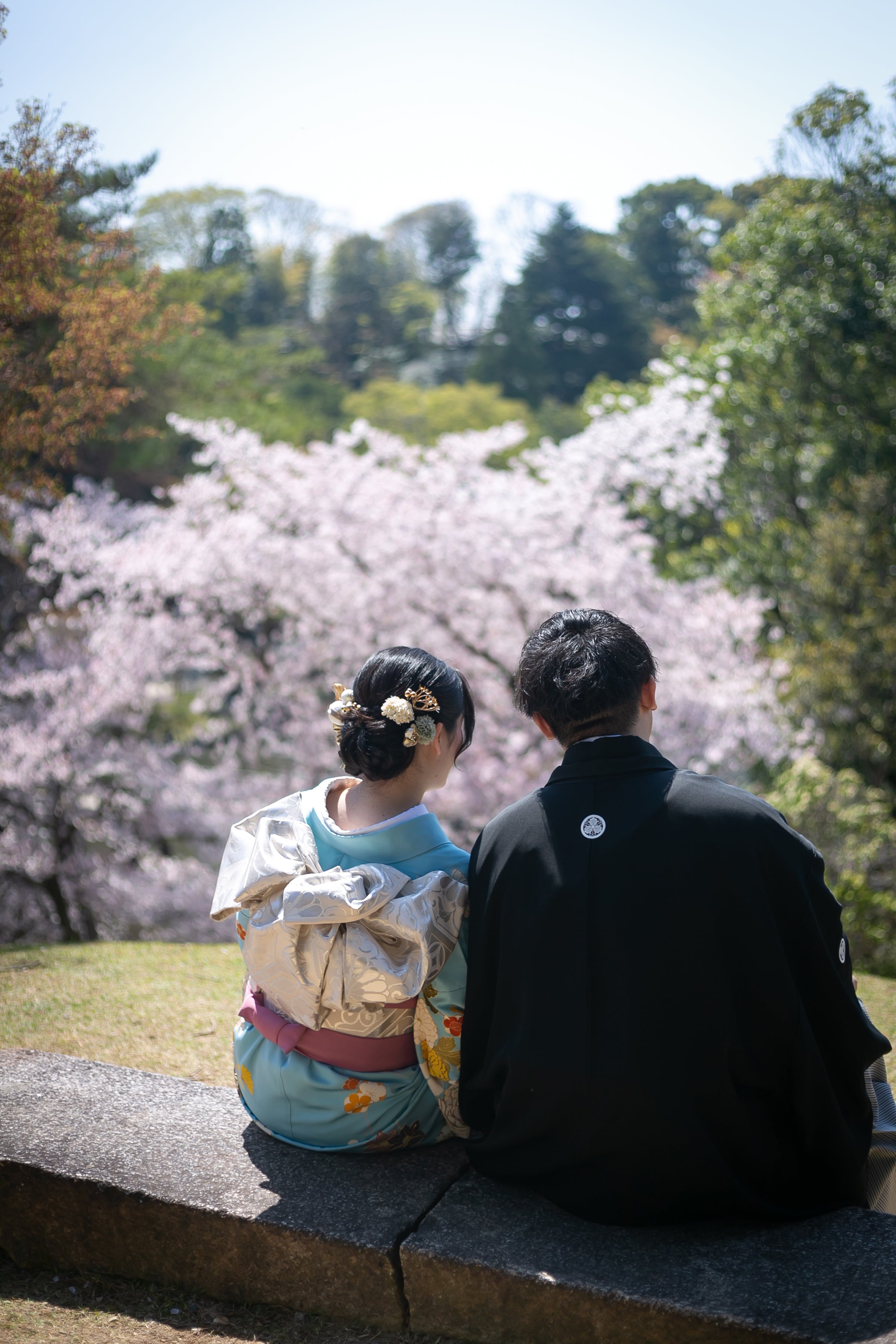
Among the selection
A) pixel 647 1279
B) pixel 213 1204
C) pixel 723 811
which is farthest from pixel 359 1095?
pixel 723 811

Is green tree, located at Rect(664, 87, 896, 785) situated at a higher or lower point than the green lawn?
higher

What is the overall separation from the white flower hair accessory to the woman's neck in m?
0.09

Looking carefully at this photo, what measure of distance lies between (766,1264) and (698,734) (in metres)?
6.11

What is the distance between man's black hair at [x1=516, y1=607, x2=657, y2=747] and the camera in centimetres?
172

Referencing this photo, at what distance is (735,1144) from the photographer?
156 centimetres

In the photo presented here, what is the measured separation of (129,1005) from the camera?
10.6 ft

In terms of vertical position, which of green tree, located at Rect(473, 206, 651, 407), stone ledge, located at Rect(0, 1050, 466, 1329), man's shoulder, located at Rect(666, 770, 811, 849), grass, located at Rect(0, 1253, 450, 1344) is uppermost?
green tree, located at Rect(473, 206, 651, 407)

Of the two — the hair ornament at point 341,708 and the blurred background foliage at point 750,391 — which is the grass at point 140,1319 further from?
the blurred background foliage at point 750,391

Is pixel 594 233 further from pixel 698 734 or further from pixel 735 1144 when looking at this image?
pixel 735 1144

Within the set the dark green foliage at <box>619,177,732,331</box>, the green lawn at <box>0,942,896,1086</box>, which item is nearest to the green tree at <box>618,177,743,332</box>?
the dark green foliage at <box>619,177,732,331</box>

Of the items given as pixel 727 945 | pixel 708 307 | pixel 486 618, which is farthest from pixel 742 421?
pixel 727 945

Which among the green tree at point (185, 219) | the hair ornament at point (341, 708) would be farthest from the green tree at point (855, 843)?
the green tree at point (185, 219)

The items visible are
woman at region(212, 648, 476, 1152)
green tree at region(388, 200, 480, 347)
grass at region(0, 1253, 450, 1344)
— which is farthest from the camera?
green tree at region(388, 200, 480, 347)

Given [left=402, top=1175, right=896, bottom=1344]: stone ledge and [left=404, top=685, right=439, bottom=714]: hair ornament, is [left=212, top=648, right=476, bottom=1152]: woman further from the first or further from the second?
[left=402, top=1175, right=896, bottom=1344]: stone ledge
